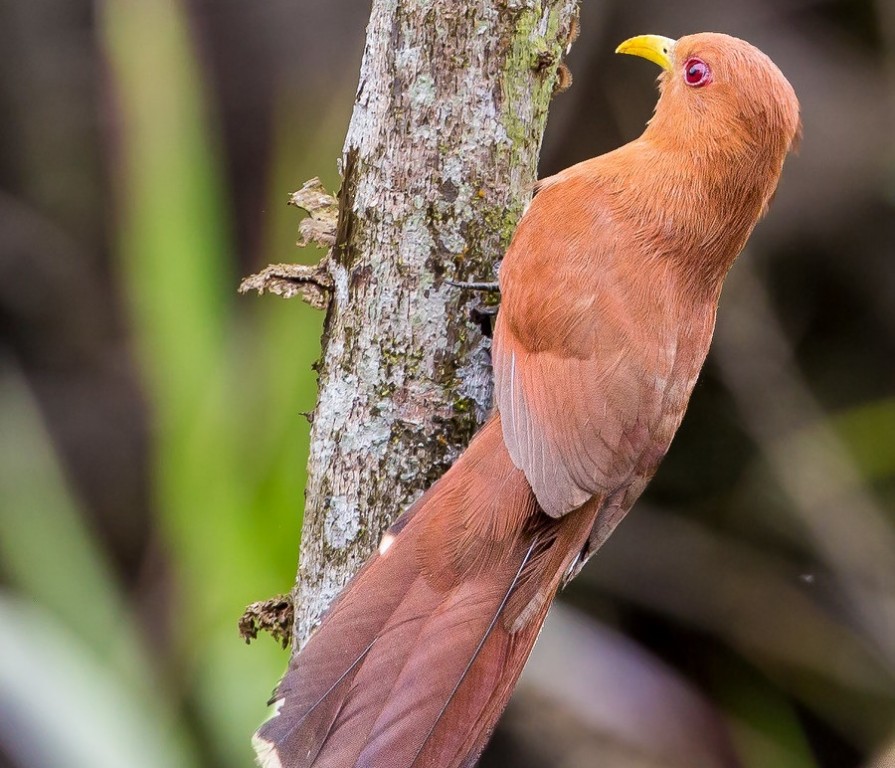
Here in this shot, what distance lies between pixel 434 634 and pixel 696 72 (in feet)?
4.08

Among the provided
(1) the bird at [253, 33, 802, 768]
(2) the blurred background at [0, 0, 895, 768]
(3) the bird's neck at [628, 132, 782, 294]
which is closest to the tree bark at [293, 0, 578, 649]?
(1) the bird at [253, 33, 802, 768]

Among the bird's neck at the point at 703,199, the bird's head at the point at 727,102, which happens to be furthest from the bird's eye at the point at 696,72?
the bird's neck at the point at 703,199

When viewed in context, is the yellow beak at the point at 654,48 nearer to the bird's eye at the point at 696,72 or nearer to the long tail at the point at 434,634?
the bird's eye at the point at 696,72

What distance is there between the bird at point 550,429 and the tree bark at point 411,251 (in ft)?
0.27

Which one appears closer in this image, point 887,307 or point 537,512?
point 537,512

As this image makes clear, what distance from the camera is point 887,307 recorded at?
3779 millimetres

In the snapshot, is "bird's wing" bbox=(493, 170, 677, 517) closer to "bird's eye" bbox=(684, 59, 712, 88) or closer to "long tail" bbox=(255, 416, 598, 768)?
"long tail" bbox=(255, 416, 598, 768)

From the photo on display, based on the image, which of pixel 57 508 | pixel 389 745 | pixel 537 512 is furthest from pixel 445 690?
pixel 57 508

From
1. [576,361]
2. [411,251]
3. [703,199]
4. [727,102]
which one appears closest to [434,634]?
Answer: [576,361]

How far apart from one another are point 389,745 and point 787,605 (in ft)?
8.20

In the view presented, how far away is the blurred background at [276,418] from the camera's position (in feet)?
8.31

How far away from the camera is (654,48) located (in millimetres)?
2115

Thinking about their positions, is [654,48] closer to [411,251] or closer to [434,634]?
[411,251]

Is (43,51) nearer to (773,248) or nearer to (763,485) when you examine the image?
(773,248)
